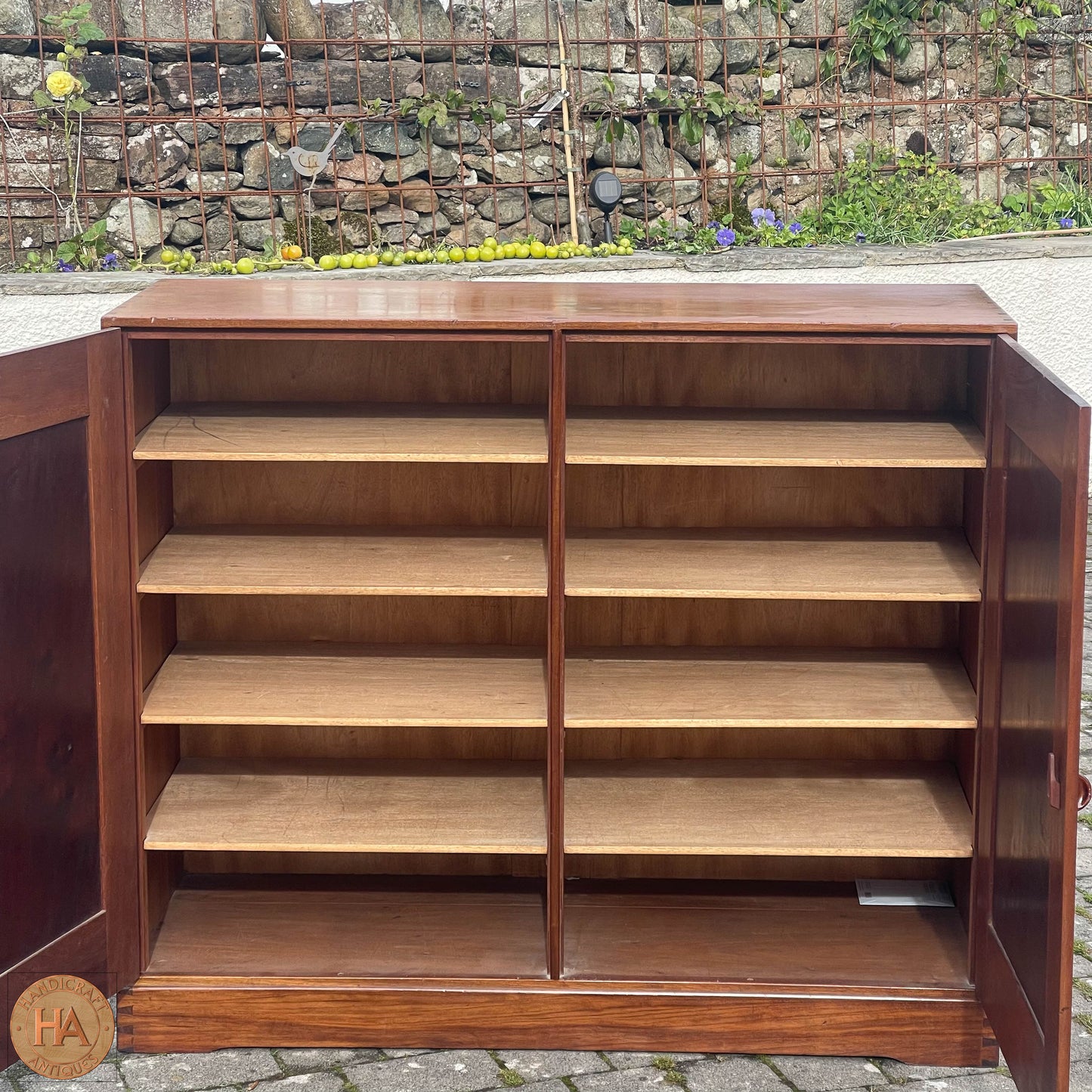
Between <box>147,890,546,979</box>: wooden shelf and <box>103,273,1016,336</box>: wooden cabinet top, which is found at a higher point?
<box>103,273,1016,336</box>: wooden cabinet top

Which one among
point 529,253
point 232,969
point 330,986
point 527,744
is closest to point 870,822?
point 527,744

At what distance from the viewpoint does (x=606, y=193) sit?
8320 mm

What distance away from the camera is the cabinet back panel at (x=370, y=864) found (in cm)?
360

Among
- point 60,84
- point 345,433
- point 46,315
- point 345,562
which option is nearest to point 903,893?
point 345,562

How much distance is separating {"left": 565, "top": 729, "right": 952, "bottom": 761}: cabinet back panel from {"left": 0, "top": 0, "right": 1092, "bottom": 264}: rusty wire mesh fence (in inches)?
210

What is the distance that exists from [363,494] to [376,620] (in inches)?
12.7

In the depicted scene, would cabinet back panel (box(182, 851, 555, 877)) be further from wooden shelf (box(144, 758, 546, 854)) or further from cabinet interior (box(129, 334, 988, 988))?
wooden shelf (box(144, 758, 546, 854))

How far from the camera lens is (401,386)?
3404 mm

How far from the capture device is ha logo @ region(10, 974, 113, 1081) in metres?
2.78

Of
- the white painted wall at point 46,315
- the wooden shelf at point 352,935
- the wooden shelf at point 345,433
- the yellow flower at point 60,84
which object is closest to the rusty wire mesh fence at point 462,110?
the yellow flower at point 60,84

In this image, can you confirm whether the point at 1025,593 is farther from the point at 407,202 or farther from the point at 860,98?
the point at 860,98

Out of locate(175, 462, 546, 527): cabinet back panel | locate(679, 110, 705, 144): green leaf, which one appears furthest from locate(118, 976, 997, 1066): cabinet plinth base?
locate(679, 110, 705, 144): green leaf

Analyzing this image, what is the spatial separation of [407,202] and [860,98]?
10.2ft

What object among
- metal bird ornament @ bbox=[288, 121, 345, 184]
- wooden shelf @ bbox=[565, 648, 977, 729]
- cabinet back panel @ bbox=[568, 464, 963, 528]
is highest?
metal bird ornament @ bbox=[288, 121, 345, 184]
